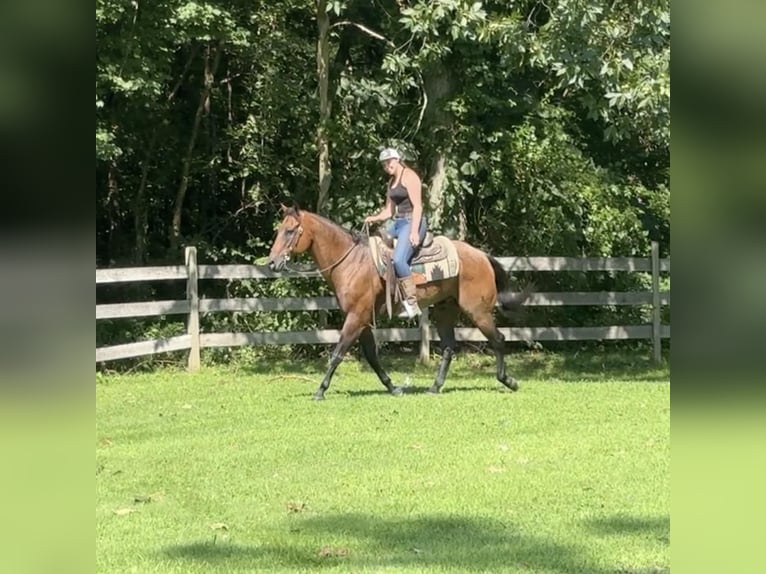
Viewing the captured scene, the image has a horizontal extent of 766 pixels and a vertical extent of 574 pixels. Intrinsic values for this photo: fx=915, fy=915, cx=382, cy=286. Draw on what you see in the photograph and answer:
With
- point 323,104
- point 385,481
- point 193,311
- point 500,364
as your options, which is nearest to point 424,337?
→ point 193,311

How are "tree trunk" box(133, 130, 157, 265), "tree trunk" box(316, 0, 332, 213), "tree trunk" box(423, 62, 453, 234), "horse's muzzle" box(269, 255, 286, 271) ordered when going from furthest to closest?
"tree trunk" box(133, 130, 157, 265)
"tree trunk" box(423, 62, 453, 234)
"tree trunk" box(316, 0, 332, 213)
"horse's muzzle" box(269, 255, 286, 271)

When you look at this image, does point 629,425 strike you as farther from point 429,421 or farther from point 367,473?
point 367,473

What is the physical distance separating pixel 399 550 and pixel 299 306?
9109mm

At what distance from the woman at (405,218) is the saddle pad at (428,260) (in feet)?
0.34

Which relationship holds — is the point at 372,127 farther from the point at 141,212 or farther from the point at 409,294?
the point at 409,294

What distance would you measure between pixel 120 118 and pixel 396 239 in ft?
27.7

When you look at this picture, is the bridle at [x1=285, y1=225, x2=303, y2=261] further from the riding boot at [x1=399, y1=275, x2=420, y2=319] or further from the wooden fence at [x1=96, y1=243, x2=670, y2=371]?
the wooden fence at [x1=96, y1=243, x2=670, y2=371]

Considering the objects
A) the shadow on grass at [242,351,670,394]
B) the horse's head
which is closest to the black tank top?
the horse's head

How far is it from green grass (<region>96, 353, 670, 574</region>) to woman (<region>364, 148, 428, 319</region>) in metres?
1.25

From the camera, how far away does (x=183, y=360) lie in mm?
13328

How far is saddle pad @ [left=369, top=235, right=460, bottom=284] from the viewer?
9766mm

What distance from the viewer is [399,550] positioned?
14.2 feet

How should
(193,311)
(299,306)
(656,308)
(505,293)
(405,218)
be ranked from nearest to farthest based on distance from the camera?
(405,218) → (505,293) → (193,311) → (299,306) → (656,308)
